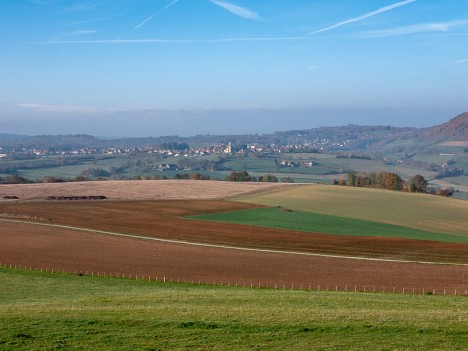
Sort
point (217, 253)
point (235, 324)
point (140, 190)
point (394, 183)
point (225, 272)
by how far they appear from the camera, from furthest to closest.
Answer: point (394, 183), point (140, 190), point (217, 253), point (225, 272), point (235, 324)

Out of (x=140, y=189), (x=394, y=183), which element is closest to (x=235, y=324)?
(x=140, y=189)

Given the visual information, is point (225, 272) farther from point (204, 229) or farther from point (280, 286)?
point (204, 229)

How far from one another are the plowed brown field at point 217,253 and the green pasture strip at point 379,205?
1405cm

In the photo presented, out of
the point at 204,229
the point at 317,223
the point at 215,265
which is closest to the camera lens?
the point at 215,265

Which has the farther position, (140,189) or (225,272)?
(140,189)

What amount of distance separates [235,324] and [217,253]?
27287 mm

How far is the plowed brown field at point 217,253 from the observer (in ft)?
118

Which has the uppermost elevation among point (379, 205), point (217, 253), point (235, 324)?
point (235, 324)

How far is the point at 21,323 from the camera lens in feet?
56.4

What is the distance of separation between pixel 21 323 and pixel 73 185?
78624 mm

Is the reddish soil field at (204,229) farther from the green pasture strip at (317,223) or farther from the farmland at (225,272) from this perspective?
the green pasture strip at (317,223)

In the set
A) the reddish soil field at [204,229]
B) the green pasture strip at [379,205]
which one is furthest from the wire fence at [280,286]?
the green pasture strip at [379,205]

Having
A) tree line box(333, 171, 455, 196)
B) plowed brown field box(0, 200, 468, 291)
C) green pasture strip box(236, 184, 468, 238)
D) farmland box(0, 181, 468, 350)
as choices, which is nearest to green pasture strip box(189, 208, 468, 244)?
farmland box(0, 181, 468, 350)

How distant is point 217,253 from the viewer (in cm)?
4459
